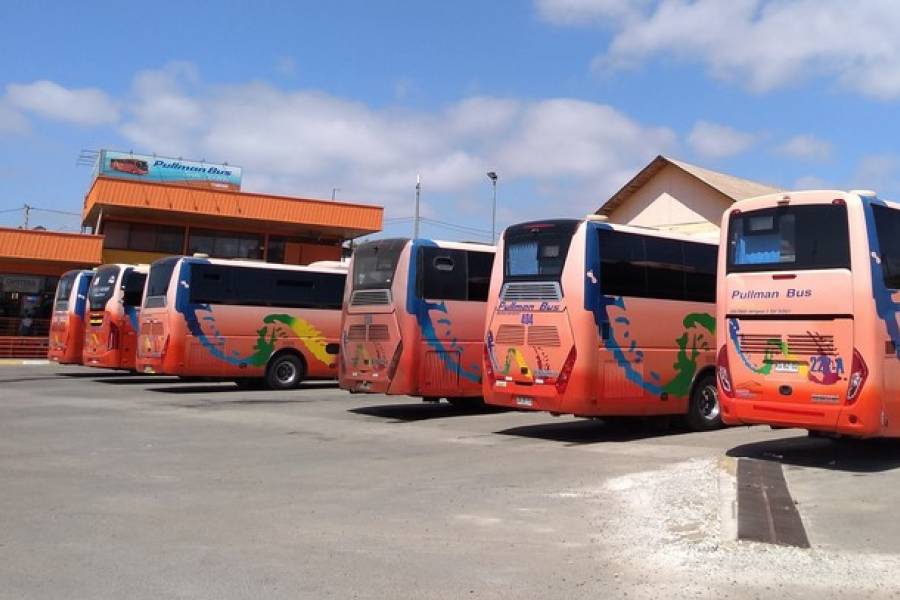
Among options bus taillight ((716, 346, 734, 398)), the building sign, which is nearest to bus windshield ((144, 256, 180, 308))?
bus taillight ((716, 346, 734, 398))

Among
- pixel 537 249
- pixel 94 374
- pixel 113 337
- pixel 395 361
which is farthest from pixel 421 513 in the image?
pixel 94 374

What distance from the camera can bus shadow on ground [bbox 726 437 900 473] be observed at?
33.0 ft

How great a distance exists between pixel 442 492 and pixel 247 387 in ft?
48.5

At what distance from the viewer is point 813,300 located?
975 centimetres

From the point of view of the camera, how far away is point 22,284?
119 feet

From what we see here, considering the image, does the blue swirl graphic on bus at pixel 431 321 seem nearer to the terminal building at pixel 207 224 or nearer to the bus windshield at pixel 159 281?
the bus windshield at pixel 159 281

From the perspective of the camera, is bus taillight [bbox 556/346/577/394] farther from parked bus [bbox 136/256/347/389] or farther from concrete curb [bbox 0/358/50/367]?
concrete curb [bbox 0/358/50/367]

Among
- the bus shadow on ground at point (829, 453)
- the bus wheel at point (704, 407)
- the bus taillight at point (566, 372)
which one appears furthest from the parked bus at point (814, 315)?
the bus wheel at point (704, 407)

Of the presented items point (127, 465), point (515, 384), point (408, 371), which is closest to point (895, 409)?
point (515, 384)

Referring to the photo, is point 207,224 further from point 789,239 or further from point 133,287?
point 789,239

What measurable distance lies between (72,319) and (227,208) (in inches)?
490

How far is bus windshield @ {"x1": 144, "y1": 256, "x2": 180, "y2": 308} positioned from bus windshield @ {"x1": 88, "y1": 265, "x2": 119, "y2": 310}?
306 centimetres

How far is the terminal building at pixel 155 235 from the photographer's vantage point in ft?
115

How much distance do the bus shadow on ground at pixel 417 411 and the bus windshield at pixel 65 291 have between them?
13633mm
